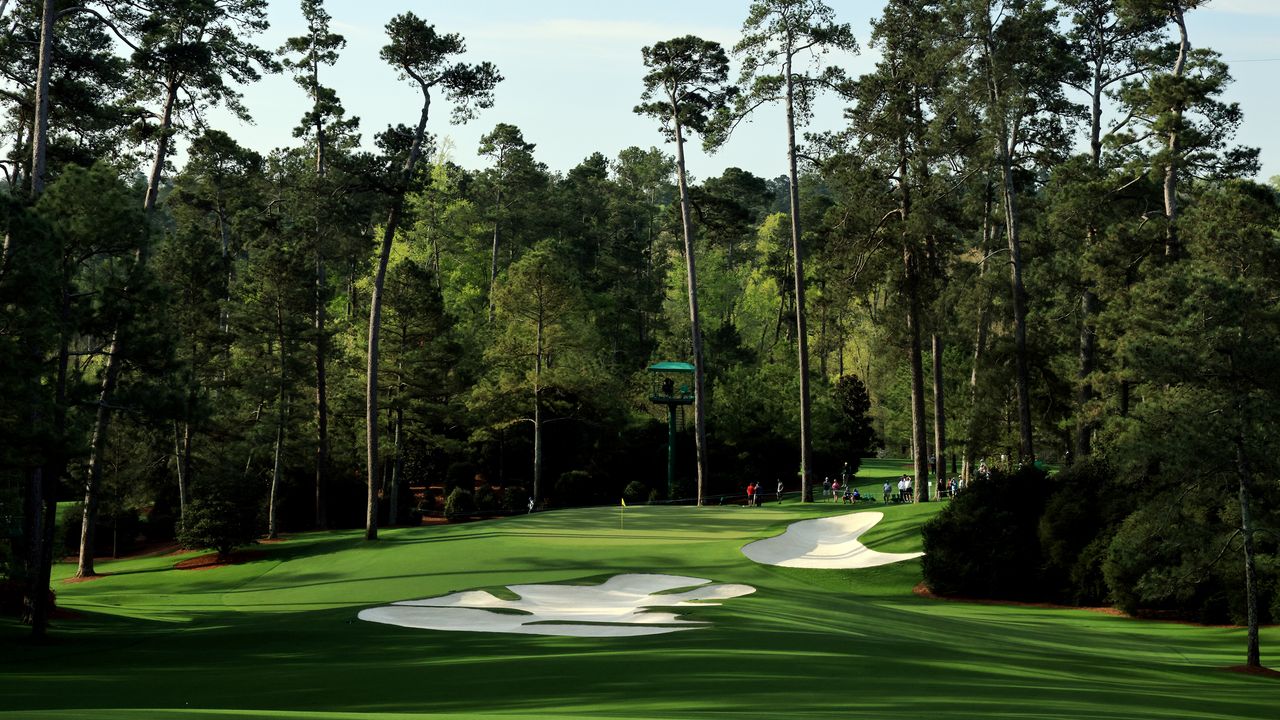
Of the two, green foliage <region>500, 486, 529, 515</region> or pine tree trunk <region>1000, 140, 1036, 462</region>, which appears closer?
pine tree trunk <region>1000, 140, 1036, 462</region>

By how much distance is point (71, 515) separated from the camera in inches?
1756

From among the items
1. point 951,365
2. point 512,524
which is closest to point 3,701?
point 512,524

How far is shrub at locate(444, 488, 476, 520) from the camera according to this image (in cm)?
4931

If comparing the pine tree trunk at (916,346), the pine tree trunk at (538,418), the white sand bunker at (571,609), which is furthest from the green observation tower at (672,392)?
the white sand bunker at (571,609)

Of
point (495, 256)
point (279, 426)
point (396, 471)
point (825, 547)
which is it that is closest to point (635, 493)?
point (396, 471)

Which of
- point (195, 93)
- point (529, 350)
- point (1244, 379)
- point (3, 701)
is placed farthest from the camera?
point (529, 350)

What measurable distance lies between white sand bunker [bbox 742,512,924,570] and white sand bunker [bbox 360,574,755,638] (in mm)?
6215

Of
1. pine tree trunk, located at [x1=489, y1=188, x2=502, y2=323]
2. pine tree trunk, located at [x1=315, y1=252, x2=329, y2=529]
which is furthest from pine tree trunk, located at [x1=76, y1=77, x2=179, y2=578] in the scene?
pine tree trunk, located at [x1=489, y1=188, x2=502, y2=323]

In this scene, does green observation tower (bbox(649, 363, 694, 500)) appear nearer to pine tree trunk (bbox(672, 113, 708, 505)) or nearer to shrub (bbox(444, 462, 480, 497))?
pine tree trunk (bbox(672, 113, 708, 505))

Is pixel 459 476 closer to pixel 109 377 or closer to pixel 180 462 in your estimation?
pixel 180 462

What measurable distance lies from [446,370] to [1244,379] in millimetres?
38261

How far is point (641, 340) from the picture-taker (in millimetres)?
75438

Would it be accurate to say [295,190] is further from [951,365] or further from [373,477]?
[951,365]

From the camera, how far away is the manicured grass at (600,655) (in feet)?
38.4
